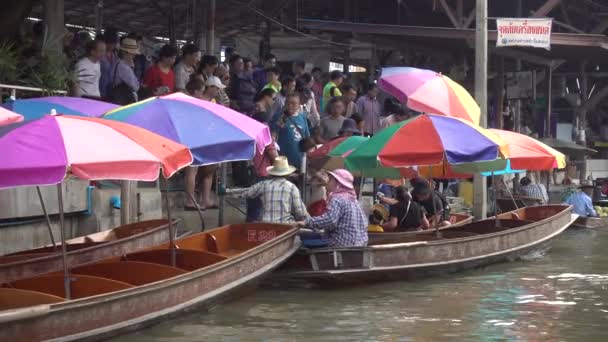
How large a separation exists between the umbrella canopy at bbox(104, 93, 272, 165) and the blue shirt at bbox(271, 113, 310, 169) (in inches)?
146

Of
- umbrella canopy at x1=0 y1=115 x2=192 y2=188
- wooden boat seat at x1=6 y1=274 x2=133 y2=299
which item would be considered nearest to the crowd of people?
wooden boat seat at x1=6 y1=274 x2=133 y2=299

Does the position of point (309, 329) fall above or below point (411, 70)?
below

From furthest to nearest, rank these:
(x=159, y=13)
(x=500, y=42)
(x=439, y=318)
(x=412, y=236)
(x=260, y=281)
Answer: (x=159, y=13), (x=500, y=42), (x=412, y=236), (x=260, y=281), (x=439, y=318)

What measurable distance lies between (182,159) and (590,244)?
11444 millimetres

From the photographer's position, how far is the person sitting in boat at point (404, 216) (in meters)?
15.0

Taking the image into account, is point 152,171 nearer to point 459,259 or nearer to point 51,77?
point 51,77

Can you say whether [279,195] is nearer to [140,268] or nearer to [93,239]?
[93,239]

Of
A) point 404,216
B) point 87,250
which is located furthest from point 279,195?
point 404,216

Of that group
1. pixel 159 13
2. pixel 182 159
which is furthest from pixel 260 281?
pixel 159 13

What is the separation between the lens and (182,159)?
9.80 m

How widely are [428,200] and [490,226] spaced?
1.40 metres

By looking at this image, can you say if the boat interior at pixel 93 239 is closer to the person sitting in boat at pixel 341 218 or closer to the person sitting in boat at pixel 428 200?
the person sitting in boat at pixel 341 218

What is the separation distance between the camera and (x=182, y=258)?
1148cm

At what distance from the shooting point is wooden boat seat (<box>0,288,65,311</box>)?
882 cm
